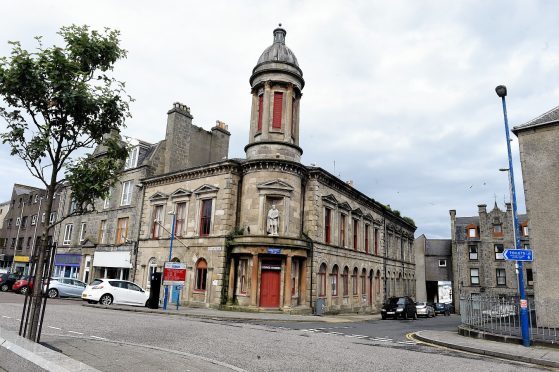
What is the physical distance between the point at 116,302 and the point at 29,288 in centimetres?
1689

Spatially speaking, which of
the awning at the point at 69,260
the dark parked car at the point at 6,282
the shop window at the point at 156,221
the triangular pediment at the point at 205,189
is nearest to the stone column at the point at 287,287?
the triangular pediment at the point at 205,189

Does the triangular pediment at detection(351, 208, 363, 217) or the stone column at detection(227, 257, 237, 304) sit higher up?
the triangular pediment at detection(351, 208, 363, 217)

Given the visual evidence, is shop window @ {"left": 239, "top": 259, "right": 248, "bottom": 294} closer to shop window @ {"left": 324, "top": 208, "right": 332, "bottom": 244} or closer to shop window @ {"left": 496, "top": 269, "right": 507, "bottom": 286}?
shop window @ {"left": 324, "top": 208, "right": 332, "bottom": 244}

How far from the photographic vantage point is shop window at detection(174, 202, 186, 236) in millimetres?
29791

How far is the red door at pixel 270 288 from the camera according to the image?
24.5 meters

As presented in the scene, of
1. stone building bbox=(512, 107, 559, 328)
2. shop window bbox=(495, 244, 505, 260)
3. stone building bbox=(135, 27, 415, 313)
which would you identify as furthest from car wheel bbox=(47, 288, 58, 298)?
shop window bbox=(495, 244, 505, 260)

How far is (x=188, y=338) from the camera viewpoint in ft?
36.9

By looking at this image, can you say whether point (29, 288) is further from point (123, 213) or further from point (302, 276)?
point (123, 213)

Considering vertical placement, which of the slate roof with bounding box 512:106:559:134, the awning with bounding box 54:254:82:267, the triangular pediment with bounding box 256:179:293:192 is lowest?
the awning with bounding box 54:254:82:267

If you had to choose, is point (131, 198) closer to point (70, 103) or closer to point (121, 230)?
point (121, 230)

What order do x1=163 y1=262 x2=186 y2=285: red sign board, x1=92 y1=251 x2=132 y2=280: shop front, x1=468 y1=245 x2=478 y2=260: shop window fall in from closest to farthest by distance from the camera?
x1=163 y1=262 x2=186 y2=285: red sign board
x1=92 y1=251 x2=132 y2=280: shop front
x1=468 y1=245 x2=478 y2=260: shop window

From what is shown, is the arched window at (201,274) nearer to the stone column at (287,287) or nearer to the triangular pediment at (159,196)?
the stone column at (287,287)

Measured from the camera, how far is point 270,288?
24.7 metres

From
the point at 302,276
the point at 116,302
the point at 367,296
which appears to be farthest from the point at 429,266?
the point at 116,302
